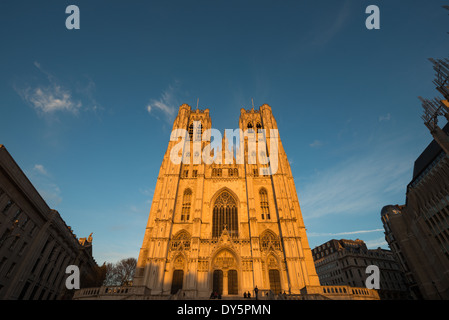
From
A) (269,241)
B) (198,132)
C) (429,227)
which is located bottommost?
(269,241)

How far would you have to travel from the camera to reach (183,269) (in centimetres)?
2947

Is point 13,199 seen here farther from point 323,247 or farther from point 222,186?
point 323,247

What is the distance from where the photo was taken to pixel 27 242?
25609mm

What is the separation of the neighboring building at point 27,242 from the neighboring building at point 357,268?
55.2 m

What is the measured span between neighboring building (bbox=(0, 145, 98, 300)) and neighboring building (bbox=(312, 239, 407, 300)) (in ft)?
181

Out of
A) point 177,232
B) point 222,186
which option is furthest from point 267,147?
point 177,232

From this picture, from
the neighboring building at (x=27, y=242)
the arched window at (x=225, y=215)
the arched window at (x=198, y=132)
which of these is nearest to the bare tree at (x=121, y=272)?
the neighboring building at (x=27, y=242)

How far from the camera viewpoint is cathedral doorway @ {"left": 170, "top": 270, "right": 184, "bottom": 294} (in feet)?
93.3

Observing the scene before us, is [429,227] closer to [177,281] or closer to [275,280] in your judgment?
[275,280]

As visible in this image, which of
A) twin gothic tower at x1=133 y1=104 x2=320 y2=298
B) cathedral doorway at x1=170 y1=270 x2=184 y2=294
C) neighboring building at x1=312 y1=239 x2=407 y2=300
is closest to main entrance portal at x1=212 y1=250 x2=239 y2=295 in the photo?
twin gothic tower at x1=133 y1=104 x2=320 y2=298

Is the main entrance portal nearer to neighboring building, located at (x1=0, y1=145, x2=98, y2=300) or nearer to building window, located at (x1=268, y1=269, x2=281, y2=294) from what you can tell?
building window, located at (x1=268, y1=269, x2=281, y2=294)

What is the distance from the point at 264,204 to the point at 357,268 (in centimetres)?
3169

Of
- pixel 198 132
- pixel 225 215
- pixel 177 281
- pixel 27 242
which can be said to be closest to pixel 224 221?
pixel 225 215
